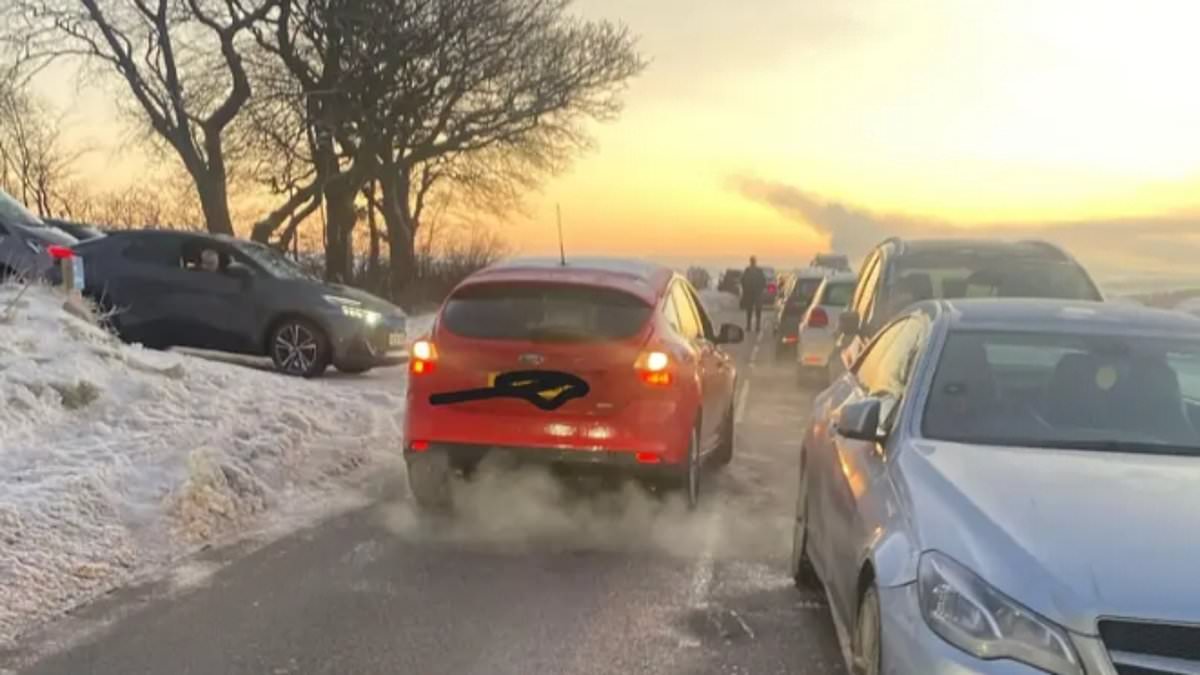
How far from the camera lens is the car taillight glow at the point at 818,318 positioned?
15844 mm

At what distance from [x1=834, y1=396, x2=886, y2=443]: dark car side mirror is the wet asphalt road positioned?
1.07m

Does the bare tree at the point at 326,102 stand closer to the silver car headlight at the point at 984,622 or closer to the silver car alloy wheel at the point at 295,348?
the silver car alloy wheel at the point at 295,348

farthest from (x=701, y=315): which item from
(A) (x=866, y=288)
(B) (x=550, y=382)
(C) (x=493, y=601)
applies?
(C) (x=493, y=601)

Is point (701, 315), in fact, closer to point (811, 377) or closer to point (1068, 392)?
point (1068, 392)

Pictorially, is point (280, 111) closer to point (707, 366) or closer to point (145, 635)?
point (707, 366)

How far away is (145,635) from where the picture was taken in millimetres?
5523

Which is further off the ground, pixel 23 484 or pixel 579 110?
pixel 579 110

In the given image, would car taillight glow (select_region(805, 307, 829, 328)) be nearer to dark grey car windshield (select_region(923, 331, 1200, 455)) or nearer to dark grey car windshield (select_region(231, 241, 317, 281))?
dark grey car windshield (select_region(231, 241, 317, 281))

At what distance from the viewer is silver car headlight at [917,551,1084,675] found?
3.26 metres

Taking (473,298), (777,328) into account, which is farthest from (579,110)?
(473,298)

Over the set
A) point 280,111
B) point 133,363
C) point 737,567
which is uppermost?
point 280,111

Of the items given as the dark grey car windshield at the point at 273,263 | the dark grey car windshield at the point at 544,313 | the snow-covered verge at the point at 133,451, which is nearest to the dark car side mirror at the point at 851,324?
the dark grey car windshield at the point at 544,313

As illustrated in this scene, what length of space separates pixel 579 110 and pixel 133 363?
1096 inches

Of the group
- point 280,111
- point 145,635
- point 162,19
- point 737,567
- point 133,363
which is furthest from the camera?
point 280,111
